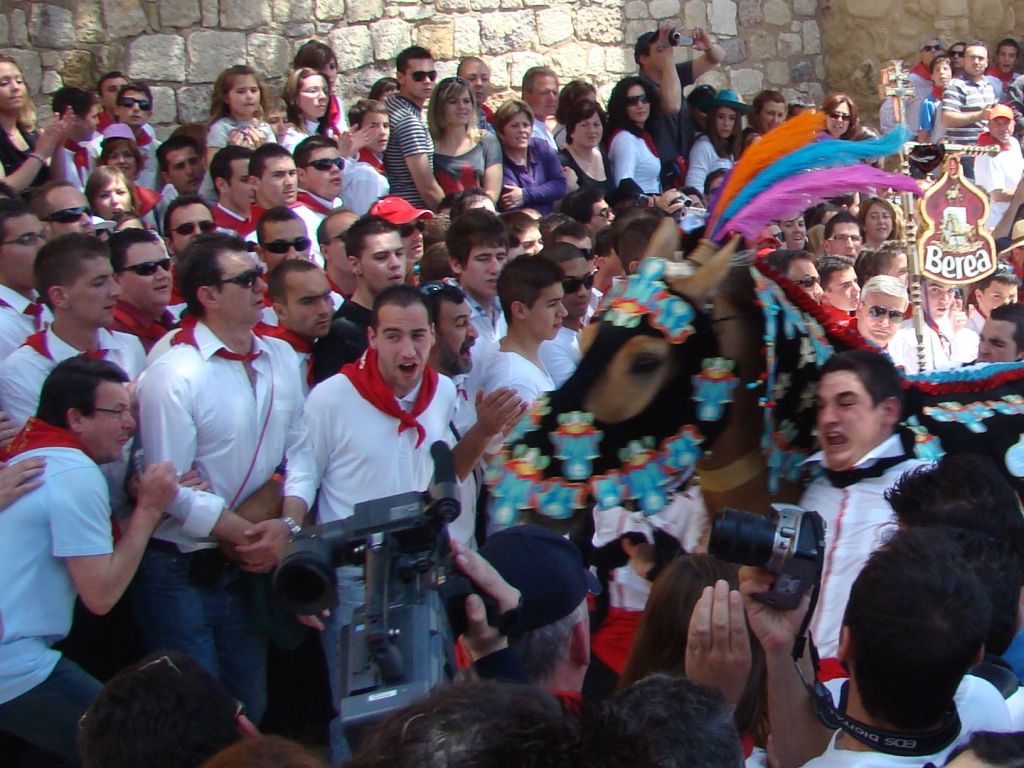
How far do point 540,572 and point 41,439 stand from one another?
1986 millimetres

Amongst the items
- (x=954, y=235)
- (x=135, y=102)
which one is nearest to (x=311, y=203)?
(x=135, y=102)

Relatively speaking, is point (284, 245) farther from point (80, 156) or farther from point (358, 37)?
point (358, 37)

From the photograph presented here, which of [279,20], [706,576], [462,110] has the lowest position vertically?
[706,576]

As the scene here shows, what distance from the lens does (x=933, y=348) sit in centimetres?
677

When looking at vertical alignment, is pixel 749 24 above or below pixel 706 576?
above

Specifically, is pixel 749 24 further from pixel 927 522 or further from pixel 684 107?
pixel 927 522

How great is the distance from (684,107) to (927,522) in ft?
27.0

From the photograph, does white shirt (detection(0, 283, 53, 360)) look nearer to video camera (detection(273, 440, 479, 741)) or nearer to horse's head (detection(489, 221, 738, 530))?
horse's head (detection(489, 221, 738, 530))

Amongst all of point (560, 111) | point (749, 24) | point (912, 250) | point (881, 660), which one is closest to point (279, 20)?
point (560, 111)

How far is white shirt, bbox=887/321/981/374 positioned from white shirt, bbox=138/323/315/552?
122 inches

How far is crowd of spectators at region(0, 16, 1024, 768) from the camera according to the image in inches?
84.0

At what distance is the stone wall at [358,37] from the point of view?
9.73 meters

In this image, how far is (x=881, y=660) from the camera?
6.94 feet

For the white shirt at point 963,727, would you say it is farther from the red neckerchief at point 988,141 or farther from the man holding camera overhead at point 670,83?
the red neckerchief at point 988,141
